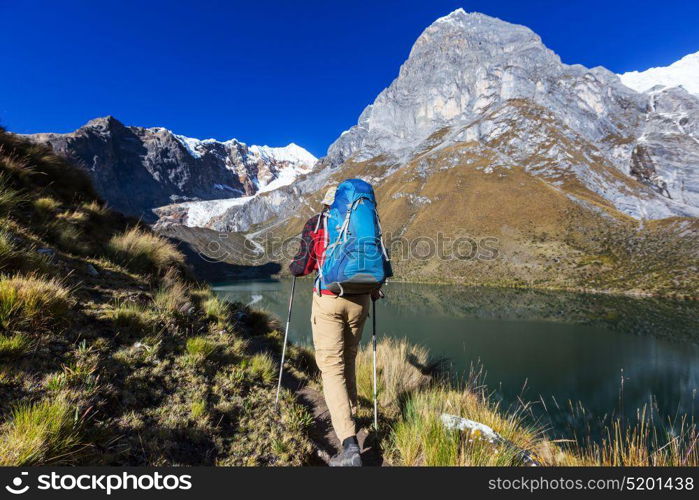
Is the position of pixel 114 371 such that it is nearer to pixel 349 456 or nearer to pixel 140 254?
pixel 349 456

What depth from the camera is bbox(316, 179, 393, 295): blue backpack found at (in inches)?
108

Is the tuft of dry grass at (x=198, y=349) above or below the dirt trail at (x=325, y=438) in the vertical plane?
above

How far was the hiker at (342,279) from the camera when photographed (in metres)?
2.74

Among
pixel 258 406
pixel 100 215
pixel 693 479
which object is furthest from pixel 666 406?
pixel 100 215

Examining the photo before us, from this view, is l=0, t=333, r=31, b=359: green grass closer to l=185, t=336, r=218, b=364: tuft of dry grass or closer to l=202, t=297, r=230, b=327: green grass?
l=185, t=336, r=218, b=364: tuft of dry grass

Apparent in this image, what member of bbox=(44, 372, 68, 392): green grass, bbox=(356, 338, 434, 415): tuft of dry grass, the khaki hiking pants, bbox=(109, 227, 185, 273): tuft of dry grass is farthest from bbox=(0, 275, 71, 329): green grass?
bbox=(356, 338, 434, 415): tuft of dry grass

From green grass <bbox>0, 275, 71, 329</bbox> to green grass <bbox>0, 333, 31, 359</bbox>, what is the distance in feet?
0.76

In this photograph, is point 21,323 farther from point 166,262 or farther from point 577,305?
point 577,305

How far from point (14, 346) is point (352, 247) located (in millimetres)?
2884

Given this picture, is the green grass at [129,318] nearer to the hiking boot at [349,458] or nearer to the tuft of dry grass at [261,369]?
the tuft of dry grass at [261,369]

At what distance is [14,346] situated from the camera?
2447mm

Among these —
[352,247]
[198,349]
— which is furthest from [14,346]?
[352,247]

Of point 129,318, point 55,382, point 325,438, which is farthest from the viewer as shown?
point 129,318

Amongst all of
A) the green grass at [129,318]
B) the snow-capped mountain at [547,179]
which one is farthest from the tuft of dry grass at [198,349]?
the snow-capped mountain at [547,179]
